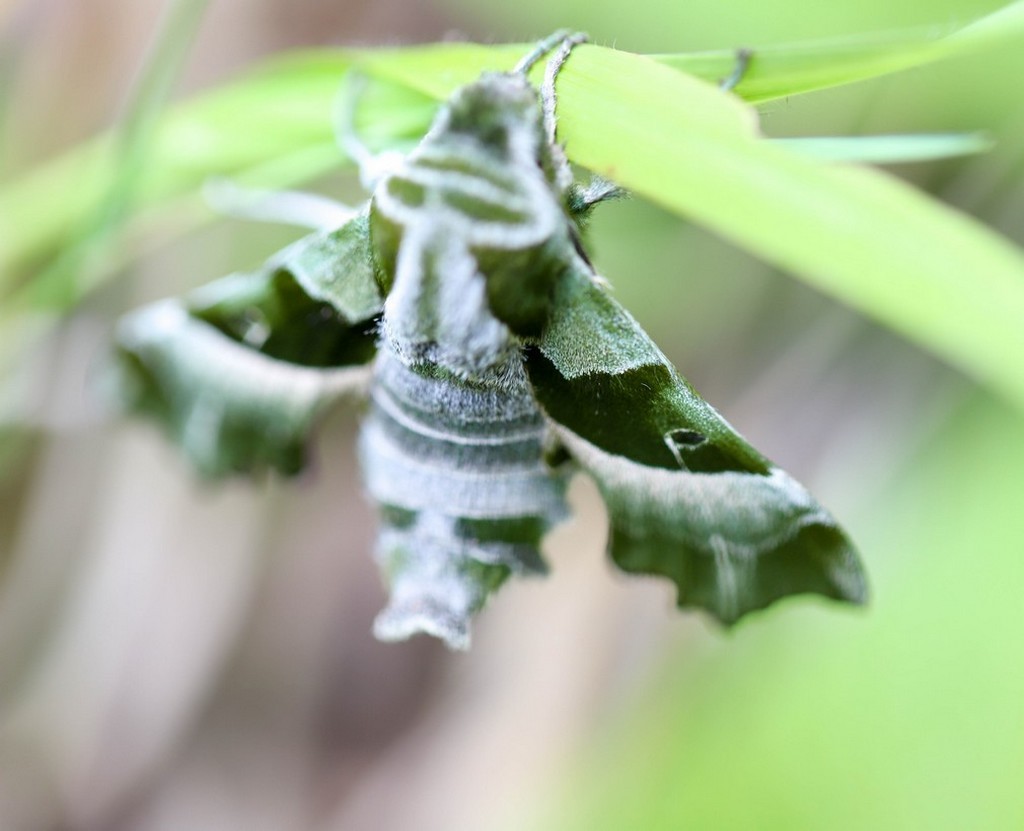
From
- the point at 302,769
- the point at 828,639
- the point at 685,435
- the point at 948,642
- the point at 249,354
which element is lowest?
the point at 302,769

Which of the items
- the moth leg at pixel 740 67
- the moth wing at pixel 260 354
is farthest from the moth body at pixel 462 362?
the moth leg at pixel 740 67

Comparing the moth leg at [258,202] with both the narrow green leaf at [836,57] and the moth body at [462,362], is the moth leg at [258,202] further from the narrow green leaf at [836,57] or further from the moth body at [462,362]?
the narrow green leaf at [836,57]

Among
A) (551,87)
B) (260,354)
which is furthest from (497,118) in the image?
(260,354)

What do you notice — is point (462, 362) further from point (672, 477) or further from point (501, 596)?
point (501, 596)

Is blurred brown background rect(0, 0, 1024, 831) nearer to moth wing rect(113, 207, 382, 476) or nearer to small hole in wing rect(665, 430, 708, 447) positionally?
moth wing rect(113, 207, 382, 476)

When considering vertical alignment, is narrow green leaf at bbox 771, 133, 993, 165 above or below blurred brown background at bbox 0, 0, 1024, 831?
above

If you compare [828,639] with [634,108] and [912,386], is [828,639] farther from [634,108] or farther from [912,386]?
[634,108]

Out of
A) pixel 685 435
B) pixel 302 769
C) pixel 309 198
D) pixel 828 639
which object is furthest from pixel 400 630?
pixel 302 769

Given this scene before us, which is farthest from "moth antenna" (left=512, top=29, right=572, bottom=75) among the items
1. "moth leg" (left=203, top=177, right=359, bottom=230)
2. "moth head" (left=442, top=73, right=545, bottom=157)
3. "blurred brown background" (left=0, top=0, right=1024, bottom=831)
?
"blurred brown background" (left=0, top=0, right=1024, bottom=831)
